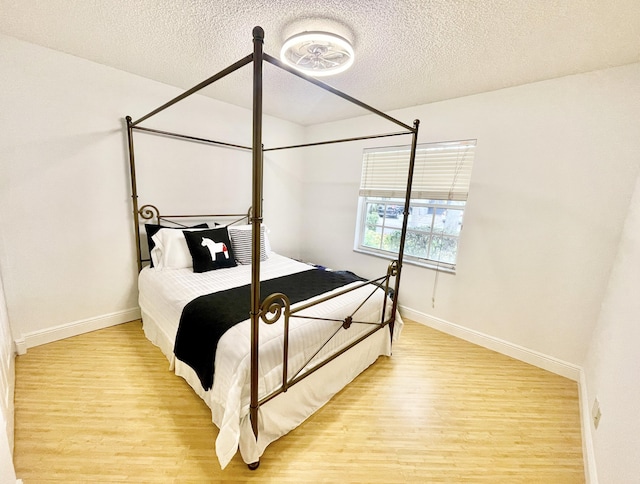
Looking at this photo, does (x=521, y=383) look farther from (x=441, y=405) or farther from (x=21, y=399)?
(x=21, y=399)

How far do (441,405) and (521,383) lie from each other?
80cm

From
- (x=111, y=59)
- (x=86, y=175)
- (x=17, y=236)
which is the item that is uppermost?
(x=111, y=59)

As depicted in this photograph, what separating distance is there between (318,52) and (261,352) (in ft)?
6.27

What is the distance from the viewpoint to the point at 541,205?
6.97ft

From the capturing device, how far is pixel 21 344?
6.68 ft

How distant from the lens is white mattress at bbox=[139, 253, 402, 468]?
1.27 metres

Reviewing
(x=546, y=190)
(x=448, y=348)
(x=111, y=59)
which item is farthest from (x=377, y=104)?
(x=448, y=348)

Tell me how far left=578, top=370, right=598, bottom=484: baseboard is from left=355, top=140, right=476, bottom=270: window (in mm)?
1279

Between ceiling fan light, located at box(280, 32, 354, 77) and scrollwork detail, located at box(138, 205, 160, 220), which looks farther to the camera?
scrollwork detail, located at box(138, 205, 160, 220)

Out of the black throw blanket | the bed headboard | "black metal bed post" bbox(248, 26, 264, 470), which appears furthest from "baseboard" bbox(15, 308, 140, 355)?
"black metal bed post" bbox(248, 26, 264, 470)

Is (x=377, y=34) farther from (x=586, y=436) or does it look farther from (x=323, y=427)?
(x=586, y=436)

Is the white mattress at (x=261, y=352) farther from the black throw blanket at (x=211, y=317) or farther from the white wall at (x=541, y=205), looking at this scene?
the white wall at (x=541, y=205)

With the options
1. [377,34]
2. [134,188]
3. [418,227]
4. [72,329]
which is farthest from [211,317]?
[418,227]

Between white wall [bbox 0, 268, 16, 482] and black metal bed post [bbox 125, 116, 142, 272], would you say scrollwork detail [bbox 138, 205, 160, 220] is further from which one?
white wall [bbox 0, 268, 16, 482]
